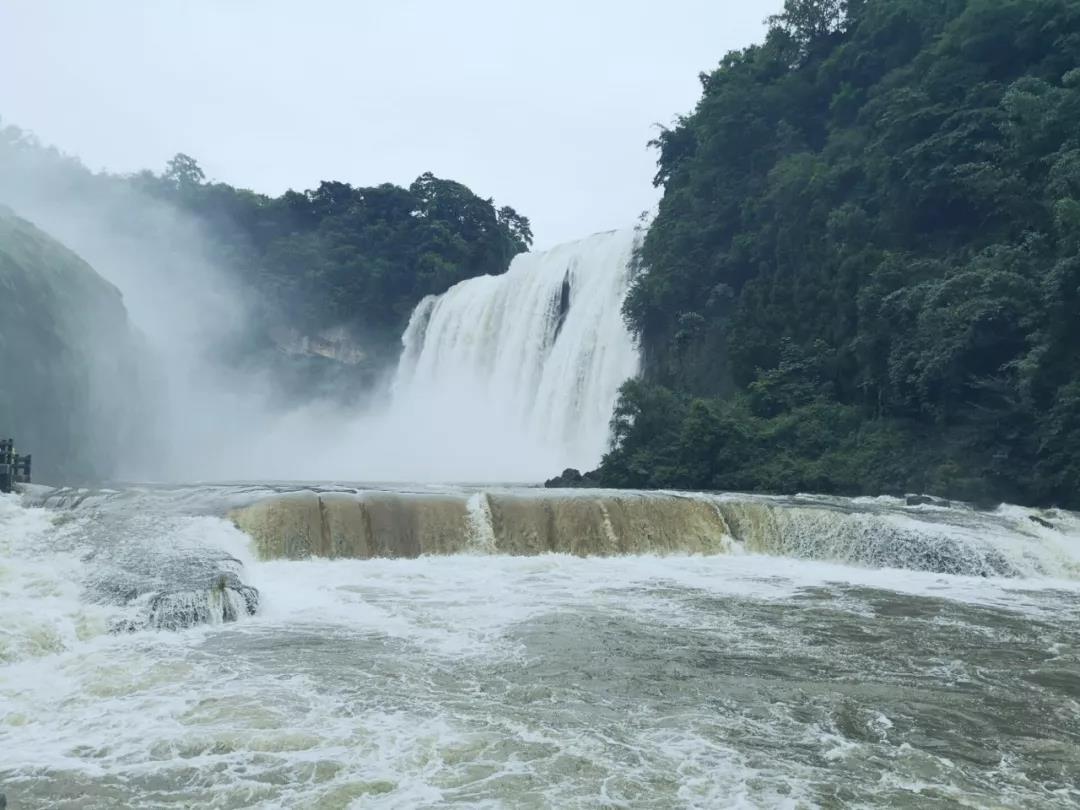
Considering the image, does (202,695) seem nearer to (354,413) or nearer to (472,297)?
(472,297)

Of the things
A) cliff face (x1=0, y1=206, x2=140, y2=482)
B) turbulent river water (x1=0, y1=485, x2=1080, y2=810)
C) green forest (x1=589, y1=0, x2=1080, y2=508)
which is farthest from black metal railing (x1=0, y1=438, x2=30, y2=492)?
green forest (x1=589, y1=0, x2=1080, y2=508)

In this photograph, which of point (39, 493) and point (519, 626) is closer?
point (519, 626)

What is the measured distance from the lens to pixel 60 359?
2564 cm

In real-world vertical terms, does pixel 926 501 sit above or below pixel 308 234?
below

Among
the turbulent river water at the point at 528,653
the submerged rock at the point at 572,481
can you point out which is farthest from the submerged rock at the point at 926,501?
the submerged rock at the point at 572,481

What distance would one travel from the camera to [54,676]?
25.3 feet

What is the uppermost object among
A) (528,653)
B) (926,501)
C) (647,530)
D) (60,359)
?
(60,359)

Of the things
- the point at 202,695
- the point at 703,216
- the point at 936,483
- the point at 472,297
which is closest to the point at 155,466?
the point at 472,297

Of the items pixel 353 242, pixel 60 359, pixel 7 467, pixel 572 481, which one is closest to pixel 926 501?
pixel 572 481

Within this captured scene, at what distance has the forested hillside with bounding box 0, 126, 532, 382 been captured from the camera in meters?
52.0

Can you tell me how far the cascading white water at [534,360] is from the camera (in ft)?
107

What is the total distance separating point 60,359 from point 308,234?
32025mm

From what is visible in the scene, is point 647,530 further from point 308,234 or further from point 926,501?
point 308,234

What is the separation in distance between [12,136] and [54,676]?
5852cm
